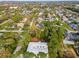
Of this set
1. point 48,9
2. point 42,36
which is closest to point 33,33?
point 42,36

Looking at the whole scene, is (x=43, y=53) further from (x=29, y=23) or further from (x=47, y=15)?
(x=47, y=15)

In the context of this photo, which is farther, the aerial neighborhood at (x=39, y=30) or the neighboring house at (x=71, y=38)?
the neighboring house at (x=71, y=38)

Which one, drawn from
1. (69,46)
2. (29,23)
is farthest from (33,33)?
(69,46)

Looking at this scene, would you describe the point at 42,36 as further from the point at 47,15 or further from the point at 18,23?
the point at 47,15

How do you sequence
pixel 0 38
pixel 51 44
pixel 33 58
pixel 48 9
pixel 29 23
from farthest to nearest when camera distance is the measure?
pixel 48 9, pixel 29 23, pixel 0 38, pixel 51 44, pixel 33 58

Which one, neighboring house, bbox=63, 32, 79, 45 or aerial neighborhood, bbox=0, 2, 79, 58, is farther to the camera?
neighboring house, bbox=63, 32, 79, 45

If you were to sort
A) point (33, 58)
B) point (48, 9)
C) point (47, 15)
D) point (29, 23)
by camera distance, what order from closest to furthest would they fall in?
point (33, 58) → point (29, 23) → point (47, 15) → point (48, 9)

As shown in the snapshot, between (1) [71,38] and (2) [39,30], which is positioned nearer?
(1) [71,38]

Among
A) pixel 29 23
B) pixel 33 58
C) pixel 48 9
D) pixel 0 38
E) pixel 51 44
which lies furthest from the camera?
pixel 48 9

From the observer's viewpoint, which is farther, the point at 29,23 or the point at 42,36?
the point at 29,23
